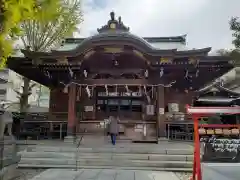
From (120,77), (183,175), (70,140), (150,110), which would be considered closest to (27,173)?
(70,140)

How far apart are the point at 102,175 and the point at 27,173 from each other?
2.73 m

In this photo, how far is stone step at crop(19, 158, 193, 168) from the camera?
9.77 meters

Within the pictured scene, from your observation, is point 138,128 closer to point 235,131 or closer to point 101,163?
point 101,163

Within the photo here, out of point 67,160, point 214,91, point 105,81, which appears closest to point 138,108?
point 105,81

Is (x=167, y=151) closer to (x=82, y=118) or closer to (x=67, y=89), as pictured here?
(x=82, y=118)

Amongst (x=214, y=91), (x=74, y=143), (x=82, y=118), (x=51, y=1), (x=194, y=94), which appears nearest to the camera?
(x=51, y=1)

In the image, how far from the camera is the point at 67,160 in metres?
10.1

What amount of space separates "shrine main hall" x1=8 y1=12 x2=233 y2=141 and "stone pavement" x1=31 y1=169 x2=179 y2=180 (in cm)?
433

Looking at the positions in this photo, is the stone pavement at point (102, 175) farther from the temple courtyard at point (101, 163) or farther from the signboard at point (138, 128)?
the signboard at point (138, 128)

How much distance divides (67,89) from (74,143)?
159 inches

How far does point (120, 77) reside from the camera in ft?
47.3

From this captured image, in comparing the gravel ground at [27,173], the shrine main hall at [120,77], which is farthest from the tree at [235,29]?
the gravel ground at [27,173]

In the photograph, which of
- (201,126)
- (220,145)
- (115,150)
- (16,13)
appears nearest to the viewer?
(16,13)

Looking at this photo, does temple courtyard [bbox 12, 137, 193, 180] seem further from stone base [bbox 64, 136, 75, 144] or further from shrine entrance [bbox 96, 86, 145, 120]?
shrine entrance [bbox 96, 86, 145, 120]
